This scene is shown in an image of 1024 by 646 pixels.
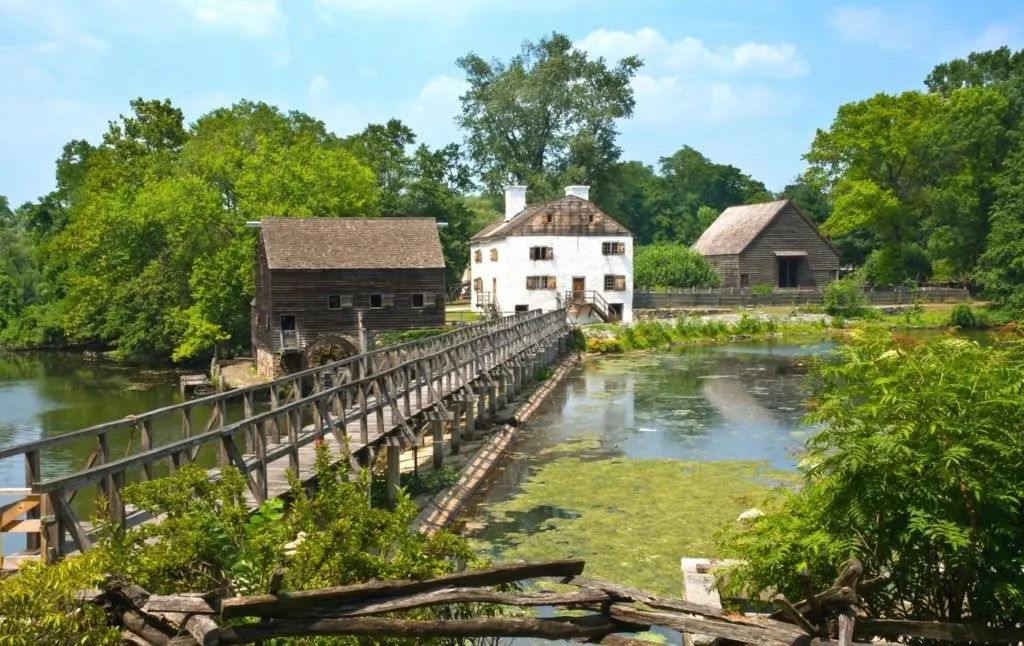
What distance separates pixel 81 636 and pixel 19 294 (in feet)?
258

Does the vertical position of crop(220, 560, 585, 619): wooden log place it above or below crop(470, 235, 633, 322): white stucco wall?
below

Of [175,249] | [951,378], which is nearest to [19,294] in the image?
[175,249]

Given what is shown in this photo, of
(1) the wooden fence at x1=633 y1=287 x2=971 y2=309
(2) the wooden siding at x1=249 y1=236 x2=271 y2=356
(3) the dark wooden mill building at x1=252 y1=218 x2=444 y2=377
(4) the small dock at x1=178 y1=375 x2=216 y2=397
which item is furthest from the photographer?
(1) the wooden fence at x1=633 y1=287 x2=971 y2=309

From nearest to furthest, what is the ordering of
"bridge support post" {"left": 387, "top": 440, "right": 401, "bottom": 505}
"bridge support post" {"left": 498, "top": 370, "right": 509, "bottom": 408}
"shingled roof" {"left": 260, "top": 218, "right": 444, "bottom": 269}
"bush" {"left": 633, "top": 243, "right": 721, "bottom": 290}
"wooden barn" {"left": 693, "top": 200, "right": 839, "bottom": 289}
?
"bridge support post" {"left": 387, "top": 440, "right": 401, "bottom": 505}
"bridge support post" {"left": 498, "top": 370, "right": 509, "bottom": 408}
"shingled roof" {"left": 260, "top": 218, "right": 444, "bottom": 269}
"bush" {"left": 633, "top": 243, "right": 721, "bottom": 290}
"wooden barn" {"left": 693, "top": 200, "right": 839, "bottom": 289}

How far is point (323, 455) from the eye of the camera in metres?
8.77

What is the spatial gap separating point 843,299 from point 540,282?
2013 cm

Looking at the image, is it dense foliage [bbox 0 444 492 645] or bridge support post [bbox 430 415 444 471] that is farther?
bridge support post [bbox 430 415 444 471]

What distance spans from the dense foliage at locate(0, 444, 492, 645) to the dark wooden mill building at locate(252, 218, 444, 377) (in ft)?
119

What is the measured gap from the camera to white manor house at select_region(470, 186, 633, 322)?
57.1 m

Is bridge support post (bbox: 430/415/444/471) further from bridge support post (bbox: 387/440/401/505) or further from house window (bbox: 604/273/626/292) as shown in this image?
house window (bbox: 604/273/626/292)

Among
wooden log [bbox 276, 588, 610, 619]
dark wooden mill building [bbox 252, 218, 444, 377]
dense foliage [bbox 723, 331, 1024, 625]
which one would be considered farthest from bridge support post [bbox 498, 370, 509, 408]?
wooden log [bbox 276, 588, 610, 619]

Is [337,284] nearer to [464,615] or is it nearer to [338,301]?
[338,301]

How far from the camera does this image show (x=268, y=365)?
45.4m

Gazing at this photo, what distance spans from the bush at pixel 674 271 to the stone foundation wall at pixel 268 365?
28.9 meters
